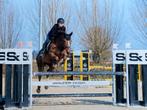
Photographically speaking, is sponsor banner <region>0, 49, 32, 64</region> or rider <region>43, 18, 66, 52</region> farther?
rider <region>43, 18, 66, 52</region>

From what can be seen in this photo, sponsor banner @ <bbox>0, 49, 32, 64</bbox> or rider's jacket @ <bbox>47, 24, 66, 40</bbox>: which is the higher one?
rider's jacket @ <bbox>47, 24, 66, 40</bbox>

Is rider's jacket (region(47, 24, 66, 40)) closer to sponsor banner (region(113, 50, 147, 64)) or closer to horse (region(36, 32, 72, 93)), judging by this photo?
horse (region(36, 32, 72, 93))

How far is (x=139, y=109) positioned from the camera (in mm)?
10227

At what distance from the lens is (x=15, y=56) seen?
417 inches

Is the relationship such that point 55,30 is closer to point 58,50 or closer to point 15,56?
point 58,50

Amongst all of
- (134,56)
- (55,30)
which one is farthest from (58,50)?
(134,56)

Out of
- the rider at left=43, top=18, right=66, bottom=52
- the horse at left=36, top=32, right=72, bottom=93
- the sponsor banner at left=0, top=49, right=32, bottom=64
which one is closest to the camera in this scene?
the sponsor banner at left=0, top=49, right=32, bottom=64

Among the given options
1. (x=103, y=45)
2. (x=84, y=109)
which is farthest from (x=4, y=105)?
(x=103, y=45)

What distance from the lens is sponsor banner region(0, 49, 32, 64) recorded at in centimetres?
1056

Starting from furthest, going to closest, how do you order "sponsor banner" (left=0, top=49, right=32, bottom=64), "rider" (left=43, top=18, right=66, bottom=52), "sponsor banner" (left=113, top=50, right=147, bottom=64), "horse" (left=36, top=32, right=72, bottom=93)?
"horse" (left=36, top=32, right=72, bottom=93), "rider" (left=43, top=18, right=66, bottom=52), "sponsor banner" (left=113, top=50, right=147, bottom=64), "sponsor banner" (left=0, top=49, right=32, bottom=64)

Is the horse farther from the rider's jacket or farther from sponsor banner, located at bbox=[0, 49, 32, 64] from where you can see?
sponsor banner, located at bbox=[0, 49, 32, 64]

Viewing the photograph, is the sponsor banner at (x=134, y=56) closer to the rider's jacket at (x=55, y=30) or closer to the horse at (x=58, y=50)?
the horse at (x=58, y=50)

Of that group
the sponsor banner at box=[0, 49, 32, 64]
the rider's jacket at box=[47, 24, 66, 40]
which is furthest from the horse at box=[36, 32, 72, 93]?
the sponsor banner at box=[0, 49, 32, 64]

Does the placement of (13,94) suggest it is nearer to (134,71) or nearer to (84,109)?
(84,109)
